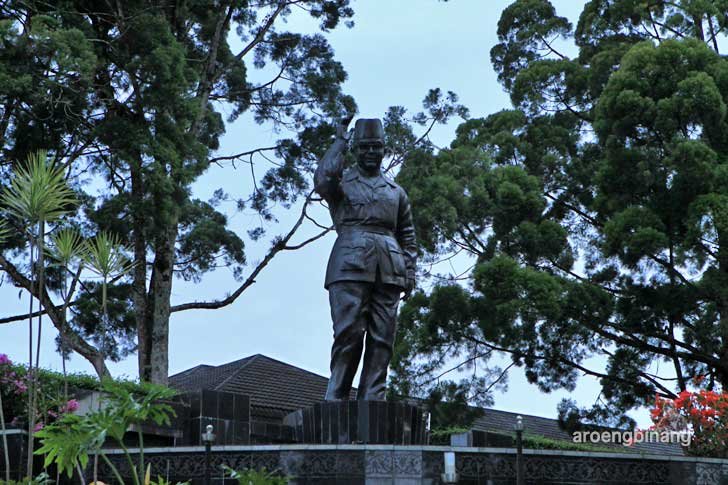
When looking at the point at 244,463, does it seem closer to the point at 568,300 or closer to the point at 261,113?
the point at 568,300

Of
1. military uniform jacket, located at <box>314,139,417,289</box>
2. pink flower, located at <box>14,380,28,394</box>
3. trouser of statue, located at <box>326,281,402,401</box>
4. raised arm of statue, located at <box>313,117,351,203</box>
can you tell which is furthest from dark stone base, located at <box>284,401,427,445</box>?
pink flower, located at <box>14,380,28,394</box>

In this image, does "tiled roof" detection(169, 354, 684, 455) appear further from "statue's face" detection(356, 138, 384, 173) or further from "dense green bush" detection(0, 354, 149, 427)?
"statue's face" detection(356, 138, 384, 173)

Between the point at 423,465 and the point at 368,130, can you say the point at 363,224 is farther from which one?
the point at 423,465

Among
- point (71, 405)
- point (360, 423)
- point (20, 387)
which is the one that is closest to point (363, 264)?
point (360, 423)

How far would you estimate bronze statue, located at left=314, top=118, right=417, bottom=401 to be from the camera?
32.8 ft

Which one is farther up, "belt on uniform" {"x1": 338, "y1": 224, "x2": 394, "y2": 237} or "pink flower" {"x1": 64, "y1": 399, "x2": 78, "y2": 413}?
"belt on uniform" {"x1": 338, "y1": 224, "x2": 394, "y2": 237}

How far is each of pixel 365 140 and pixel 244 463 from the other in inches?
124

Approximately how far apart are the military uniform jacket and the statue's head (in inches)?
4.8

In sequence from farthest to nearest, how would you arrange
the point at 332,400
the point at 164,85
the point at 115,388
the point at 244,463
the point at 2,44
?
the point at 164,85
the point at 2,44
the point at 332,400
the point at 244,463
the point at 115,388

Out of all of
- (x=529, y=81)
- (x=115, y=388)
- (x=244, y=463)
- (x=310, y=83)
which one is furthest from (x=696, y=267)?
(x=115, y=388)

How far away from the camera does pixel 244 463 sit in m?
9.18

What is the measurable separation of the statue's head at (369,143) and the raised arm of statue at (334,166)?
18cm

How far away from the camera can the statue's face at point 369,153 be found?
10.3 m

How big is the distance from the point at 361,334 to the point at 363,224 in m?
1.01
